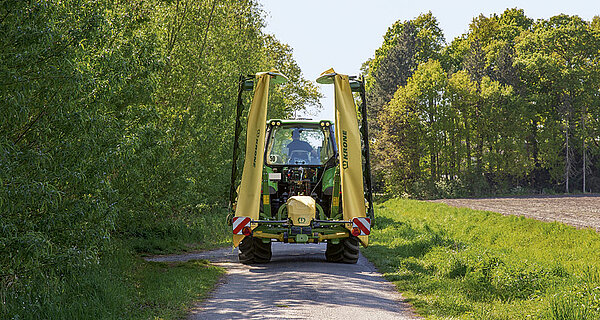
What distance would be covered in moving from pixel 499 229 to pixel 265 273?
922 centimetres

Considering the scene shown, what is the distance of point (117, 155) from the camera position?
775 centimetres

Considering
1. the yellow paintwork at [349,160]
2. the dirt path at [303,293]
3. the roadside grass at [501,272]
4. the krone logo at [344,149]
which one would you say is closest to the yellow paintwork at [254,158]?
the dirt path at [303,293]

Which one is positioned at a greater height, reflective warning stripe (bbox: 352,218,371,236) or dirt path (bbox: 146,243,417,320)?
reflective warning stripe (bbox: 352,218,371,236)

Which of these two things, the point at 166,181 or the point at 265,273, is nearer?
the point at 265,273

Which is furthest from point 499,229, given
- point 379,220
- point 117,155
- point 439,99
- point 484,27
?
point 484,27

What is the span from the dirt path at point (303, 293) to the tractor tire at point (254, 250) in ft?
0.72

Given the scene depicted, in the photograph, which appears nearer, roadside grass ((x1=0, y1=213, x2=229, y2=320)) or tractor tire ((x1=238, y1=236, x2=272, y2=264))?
roadside grass ((x1=0, y1=213, x2=229, y2=320))

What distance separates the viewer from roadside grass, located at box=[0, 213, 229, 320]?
697 cm

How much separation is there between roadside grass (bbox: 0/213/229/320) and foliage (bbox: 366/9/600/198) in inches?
1976

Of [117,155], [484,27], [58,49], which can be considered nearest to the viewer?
[58,49]

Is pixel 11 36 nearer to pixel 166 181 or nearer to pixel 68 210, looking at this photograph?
pixel 68 210

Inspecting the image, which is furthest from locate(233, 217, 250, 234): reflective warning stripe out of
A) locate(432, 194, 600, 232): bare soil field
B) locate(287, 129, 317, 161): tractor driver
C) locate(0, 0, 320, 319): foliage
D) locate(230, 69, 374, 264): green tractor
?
locate(432, 194, 600, 232): bare soil field

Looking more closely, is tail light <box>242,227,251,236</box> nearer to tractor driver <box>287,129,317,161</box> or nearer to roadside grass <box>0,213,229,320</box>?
roadside grass <box>0,213,229,320</box>

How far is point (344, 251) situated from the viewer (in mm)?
13094
